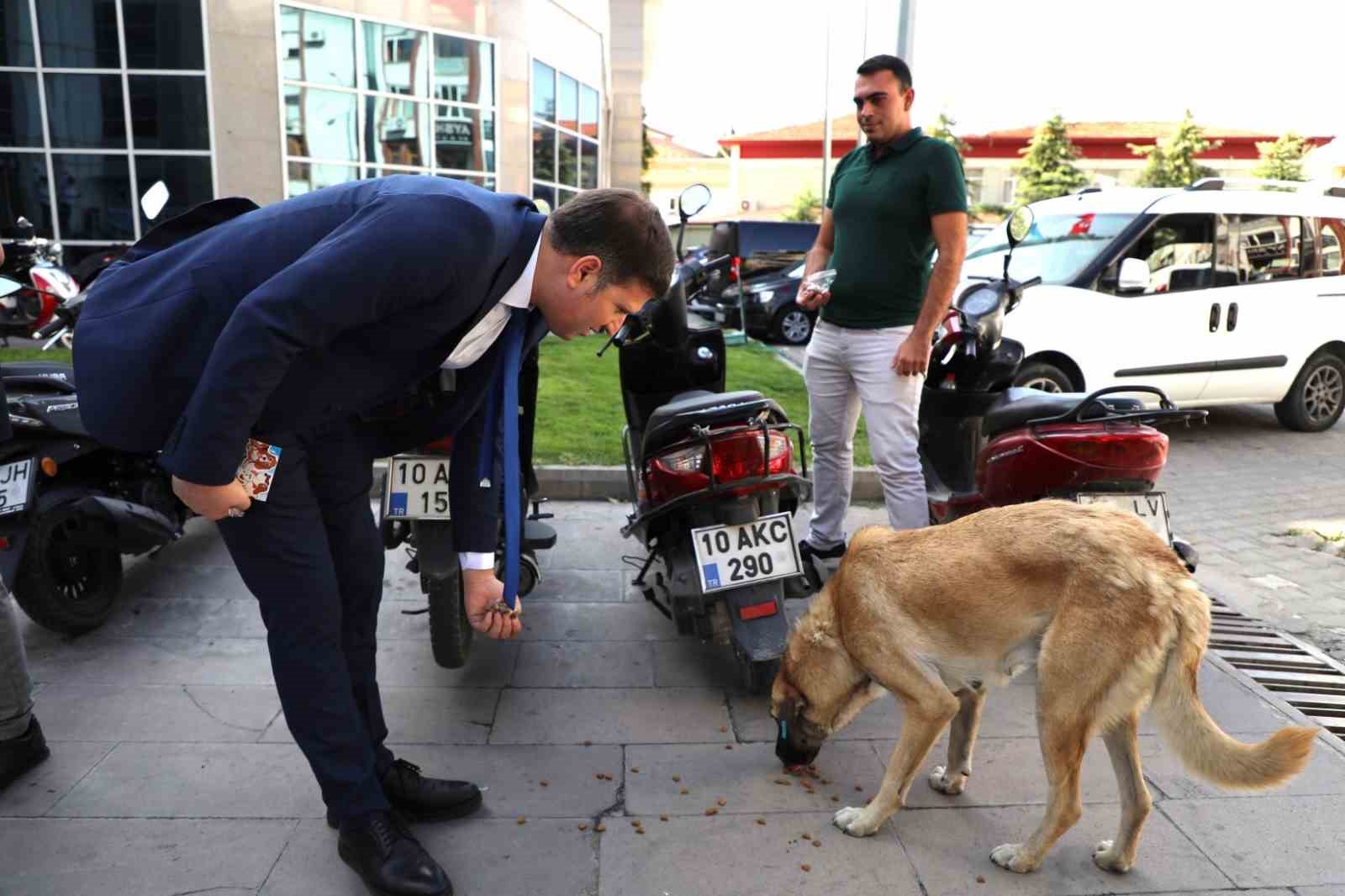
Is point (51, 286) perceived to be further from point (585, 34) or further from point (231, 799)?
point (585, 34)

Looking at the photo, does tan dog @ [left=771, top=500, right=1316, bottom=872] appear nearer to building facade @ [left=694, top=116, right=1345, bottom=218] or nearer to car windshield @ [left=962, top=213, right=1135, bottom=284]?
car windshield @ [left=962, top=213, right=1135, bottom=284]

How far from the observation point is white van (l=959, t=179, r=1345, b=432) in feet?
24.6

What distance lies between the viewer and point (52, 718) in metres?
3.30

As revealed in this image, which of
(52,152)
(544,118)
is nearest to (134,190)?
(52,152)

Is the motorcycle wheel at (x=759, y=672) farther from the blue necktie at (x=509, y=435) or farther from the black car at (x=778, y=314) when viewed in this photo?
the black car at (x=778, y=314)

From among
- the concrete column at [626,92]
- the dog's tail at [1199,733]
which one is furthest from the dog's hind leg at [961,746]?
the concrete column at [626,92]

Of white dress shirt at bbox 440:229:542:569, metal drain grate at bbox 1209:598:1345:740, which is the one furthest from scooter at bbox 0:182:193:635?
metal drain grate at bbox 1209:598:1345:740

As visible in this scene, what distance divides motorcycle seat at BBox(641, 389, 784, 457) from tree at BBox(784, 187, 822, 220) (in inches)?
1825

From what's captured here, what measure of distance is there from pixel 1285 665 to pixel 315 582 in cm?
386

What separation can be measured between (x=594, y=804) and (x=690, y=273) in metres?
2.93

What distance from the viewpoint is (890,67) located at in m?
4.11

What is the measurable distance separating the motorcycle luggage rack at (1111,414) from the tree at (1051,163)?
50042mm

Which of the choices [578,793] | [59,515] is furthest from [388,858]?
[59,515]

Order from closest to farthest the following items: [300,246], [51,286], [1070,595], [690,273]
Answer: [300,246] → [1070,595] → [690,273] → [51,286]
